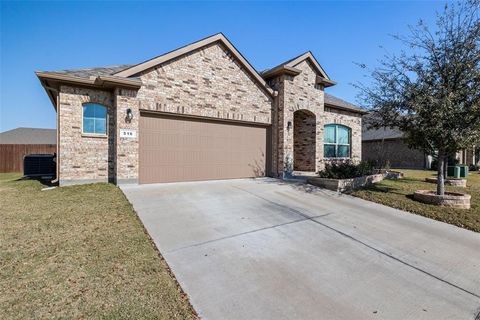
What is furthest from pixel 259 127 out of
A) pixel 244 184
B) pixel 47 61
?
pixel 47 61

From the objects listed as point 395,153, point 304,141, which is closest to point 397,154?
point 395,153

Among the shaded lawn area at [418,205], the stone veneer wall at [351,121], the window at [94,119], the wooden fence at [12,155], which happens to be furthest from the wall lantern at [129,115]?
the wooden fence at [12,155]

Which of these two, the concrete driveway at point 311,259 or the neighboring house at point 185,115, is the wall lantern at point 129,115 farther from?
the concrete driveway at point 311,259

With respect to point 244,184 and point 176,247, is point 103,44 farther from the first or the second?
point 176,247

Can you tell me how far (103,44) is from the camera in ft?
33.5

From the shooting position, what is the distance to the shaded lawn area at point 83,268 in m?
2.54

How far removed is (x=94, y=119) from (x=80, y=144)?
3.27 ft

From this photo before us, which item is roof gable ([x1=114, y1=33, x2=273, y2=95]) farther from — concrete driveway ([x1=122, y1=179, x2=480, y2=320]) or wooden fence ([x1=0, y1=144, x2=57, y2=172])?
wooden fence ([x1=0, y1=144, x2=57, y2=172])

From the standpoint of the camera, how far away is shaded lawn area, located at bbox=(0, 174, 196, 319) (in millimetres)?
2545

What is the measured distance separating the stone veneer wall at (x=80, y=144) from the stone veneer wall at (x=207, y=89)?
1.64 m

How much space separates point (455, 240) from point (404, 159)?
22510mm

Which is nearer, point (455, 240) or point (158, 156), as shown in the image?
point (455, 240)

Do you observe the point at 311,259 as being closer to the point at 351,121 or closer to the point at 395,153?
the point at 351,121

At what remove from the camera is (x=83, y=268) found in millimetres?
3303
